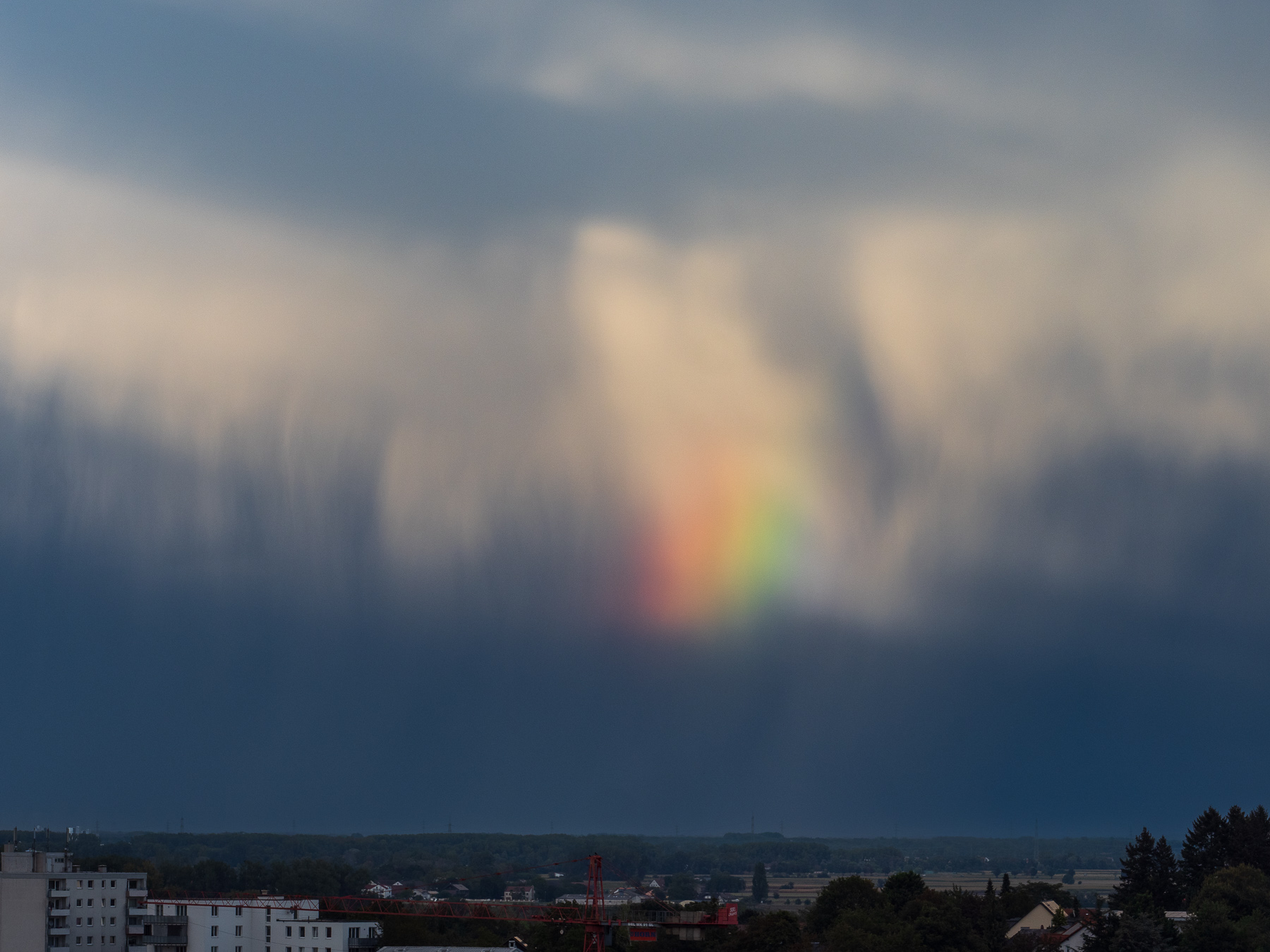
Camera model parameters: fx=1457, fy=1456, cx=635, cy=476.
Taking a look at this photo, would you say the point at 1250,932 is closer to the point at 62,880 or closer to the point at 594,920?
the point at 594,920

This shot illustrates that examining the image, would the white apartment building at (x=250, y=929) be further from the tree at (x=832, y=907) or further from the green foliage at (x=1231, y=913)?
the green foliage at (x=1231, y=913)

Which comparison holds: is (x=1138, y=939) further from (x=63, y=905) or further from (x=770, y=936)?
(x=63, y=905)

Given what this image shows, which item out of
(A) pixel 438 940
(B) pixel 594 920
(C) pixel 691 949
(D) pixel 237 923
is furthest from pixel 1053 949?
(D) pixel 237 923

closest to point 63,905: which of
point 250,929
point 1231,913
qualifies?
point 250,929

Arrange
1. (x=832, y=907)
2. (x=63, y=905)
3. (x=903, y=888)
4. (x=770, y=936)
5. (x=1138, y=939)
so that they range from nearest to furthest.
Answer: (x=1138, y=939), (x=63, y=905), (x=770, y=936), (x=903, y=888), (x=832, y=907)

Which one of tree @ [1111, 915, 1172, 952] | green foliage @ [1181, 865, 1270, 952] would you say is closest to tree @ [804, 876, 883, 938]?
green foliage @ [1181, 865, 1270, 952]

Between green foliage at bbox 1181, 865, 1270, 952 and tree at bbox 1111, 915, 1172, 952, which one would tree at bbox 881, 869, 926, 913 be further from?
tree at bbox 1111, 915, 1172, 952
